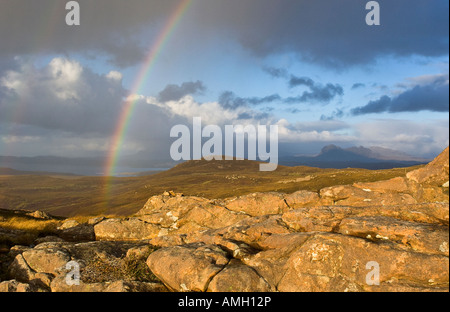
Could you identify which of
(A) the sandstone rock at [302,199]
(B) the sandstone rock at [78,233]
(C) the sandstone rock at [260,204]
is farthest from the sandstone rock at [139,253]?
(A) the sandstone rock at [302,199]

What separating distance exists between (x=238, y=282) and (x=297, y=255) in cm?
309

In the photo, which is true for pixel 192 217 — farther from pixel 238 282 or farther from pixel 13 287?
pixel 13 287

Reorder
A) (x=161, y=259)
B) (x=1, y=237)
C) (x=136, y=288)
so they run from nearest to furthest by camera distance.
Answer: (x=136, y=288) → (x=161, y=259) → (x=1, y=237)

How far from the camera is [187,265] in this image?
41.0ft

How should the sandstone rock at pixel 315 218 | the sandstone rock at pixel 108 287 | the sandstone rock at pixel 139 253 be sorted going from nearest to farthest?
the sandstone rock at pixel 108 287 < the sandstone rock at pixel 315 218 < the sandstone rock at pixel 139 253

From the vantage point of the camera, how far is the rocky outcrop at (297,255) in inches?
414

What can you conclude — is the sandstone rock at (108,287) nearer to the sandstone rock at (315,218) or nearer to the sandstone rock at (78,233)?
the sandstone rock at (315,218)

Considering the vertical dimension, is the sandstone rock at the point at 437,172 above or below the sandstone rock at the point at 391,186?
above

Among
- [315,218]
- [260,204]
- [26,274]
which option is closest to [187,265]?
[315,218]

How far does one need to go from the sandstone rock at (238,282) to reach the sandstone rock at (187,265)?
1.73 ft

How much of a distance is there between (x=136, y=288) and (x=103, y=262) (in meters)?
3.99
